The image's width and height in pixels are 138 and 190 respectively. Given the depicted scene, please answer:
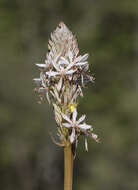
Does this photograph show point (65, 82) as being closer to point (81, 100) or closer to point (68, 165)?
point (68, 165)

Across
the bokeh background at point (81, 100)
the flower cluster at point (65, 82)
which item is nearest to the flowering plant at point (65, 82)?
the flower cluster at point (65, 82)

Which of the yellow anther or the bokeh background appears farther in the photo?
the bokeh background

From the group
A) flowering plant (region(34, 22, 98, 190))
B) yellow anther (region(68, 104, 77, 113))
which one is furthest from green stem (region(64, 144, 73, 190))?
yellow anther (region(68, 104, 77, 113))

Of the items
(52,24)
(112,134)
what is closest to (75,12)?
(52,24)

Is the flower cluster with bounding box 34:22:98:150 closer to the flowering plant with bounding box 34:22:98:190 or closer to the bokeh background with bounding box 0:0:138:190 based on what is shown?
the flowering plant with bounding box 34:22:98:190

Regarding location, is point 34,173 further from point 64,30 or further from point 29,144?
point 64,30

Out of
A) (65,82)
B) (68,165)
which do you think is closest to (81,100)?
(65,82)

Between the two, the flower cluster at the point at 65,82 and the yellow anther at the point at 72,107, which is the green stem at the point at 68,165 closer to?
the flower cluster at the point at 65,82
